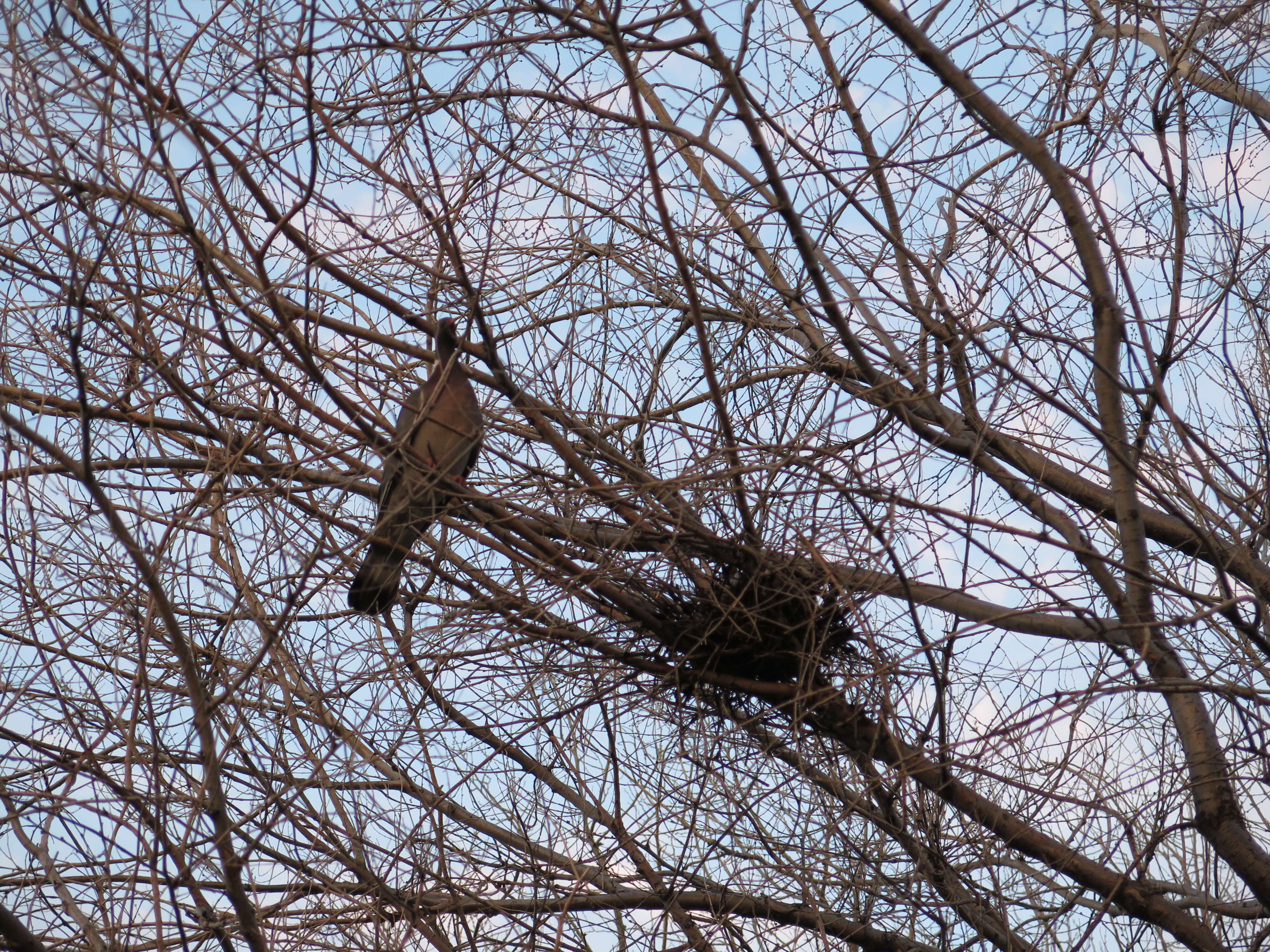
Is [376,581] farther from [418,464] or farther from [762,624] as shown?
[762,624]

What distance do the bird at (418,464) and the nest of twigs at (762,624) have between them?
85 centimetres

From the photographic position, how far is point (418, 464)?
3557mm

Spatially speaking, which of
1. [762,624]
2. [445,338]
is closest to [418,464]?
[445,338]

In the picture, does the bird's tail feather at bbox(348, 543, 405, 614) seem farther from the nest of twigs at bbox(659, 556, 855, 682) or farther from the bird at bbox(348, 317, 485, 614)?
the nest of twigs at bbox(659, 556, 855, 682)

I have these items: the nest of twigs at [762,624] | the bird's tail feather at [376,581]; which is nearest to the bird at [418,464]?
the bird's tail feather at [376,581]

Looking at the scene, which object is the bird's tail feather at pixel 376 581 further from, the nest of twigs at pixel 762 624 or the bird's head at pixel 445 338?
the nest of twigs at pixel 762 624

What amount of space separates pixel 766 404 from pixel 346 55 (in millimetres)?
1692

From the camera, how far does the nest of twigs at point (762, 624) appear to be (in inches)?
151

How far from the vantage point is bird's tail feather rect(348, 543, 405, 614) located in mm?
4008

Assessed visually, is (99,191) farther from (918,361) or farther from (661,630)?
(918,361)

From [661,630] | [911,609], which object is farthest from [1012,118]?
[661,630]

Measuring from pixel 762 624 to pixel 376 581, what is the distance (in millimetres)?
1234

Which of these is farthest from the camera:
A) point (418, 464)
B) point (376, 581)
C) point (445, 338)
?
point (376, 581)

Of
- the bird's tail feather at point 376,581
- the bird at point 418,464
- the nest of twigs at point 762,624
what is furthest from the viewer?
the bird's tail feather at point 376,581
